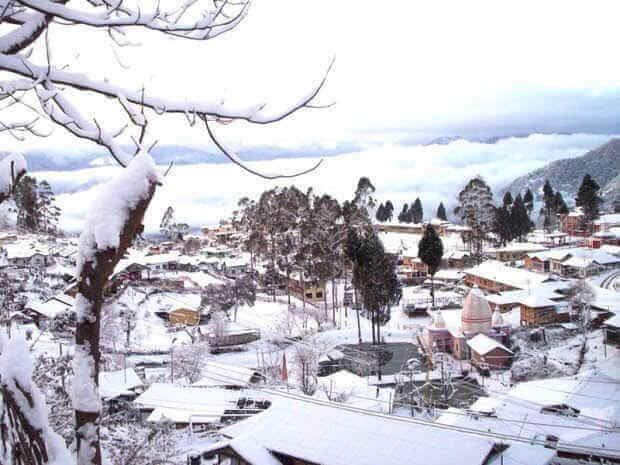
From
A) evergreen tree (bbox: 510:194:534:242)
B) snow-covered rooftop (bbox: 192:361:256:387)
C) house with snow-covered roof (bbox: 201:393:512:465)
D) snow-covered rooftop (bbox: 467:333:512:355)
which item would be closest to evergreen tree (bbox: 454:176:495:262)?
evergreen tree (bbox: 510:194:534:242)

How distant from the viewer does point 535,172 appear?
158000 mm

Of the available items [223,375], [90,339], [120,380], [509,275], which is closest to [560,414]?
[223,375]

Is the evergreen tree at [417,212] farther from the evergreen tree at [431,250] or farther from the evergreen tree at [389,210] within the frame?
the evergreen tree at [431,250]

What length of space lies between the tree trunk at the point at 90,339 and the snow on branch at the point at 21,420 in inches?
3.8

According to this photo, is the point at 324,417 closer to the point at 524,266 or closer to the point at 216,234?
the point at 524,266

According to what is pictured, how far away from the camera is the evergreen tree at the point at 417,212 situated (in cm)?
6994

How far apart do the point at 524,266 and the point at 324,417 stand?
3580 cm

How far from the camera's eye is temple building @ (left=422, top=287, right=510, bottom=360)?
85.8 feet

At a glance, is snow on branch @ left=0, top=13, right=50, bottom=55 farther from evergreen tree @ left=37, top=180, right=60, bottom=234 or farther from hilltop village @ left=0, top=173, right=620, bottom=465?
evergreen tree @ left=37, top=180, right=60, bottom=234

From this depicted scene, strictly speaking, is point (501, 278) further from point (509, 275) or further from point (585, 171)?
point (585, 171)

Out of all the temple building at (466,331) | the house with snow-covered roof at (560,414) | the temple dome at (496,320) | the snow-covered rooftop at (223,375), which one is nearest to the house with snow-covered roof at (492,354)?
the temple building at (466,331)

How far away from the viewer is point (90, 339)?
2049 millimetres

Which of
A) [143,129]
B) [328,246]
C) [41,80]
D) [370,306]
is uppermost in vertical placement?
[41,80]

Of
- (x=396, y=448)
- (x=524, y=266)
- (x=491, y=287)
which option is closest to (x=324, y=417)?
(x=396, y=448)
